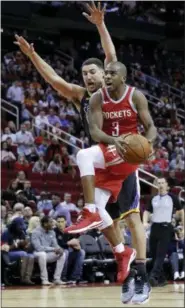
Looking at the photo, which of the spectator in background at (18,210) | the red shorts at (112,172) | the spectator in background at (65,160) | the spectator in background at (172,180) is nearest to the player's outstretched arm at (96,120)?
→ the red shorts at (112,172)

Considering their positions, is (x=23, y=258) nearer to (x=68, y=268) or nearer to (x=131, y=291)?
(x=68, y=268)

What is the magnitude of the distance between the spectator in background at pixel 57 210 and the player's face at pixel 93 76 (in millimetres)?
8821

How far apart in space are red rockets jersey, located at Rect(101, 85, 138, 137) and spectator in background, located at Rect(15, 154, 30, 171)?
37.5ft

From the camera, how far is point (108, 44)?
752cm

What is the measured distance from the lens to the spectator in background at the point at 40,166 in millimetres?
18703

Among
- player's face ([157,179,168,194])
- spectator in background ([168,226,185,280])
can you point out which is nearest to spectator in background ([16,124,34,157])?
spectator in background ([168,226,185,280])

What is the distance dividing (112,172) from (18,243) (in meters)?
7.74

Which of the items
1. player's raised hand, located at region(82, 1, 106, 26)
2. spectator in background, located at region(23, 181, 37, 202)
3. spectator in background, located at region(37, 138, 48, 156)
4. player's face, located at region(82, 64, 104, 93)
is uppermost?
player's raised hand, located at region(82, 1, 106, 26)

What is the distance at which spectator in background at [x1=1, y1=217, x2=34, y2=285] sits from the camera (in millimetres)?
14234

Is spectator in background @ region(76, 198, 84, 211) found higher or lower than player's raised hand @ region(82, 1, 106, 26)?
lower

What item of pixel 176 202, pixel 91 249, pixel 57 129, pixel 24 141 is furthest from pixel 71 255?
pixel 57 129

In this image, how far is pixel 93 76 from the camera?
24.1ft

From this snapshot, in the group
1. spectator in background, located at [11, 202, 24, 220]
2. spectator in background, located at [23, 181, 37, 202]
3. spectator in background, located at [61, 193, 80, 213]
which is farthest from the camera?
spectator in background, located at [61, 193, 80, 213]

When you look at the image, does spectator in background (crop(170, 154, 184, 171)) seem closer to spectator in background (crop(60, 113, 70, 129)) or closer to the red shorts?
spectator in background (crop(60, 113, 70, 129))
